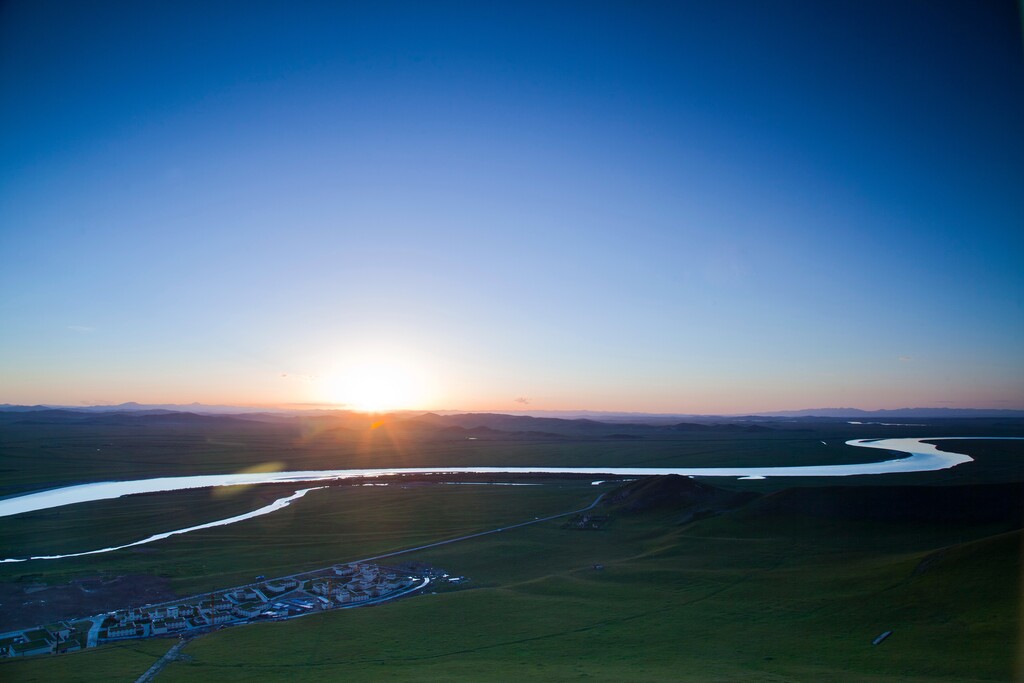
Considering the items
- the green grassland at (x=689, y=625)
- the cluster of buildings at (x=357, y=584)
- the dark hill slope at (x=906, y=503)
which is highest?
the dark hill slope at (x=906, y=503)

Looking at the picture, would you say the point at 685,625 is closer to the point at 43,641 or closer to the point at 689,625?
the point at 689,625

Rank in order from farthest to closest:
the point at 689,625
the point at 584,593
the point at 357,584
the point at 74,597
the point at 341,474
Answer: the point at 341,474 → the point at 357,584 → the point at 74,597 → the point at 584,593 → the point at 689,625

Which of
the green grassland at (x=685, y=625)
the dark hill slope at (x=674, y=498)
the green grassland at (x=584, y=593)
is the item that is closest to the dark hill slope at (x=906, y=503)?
the green grassland at (x=584, y=593)

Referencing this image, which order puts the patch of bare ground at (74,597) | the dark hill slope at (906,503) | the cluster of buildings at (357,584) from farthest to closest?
the dark hill slope at (906,503) < the cluster of buildings at (357,584) < the patch of bare ground at (74,597)

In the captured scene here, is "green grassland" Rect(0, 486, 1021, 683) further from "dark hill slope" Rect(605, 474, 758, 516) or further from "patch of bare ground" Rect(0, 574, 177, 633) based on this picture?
"dark hill slope" Rect(605, 474, 758, 516)

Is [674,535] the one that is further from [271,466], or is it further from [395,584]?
[271,466]

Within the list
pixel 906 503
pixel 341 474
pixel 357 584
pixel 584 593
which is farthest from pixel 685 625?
pixel 341 474

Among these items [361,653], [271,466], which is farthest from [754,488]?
[271,466]

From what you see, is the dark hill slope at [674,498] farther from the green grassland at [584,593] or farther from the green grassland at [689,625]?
the green grassland at [689,625]
